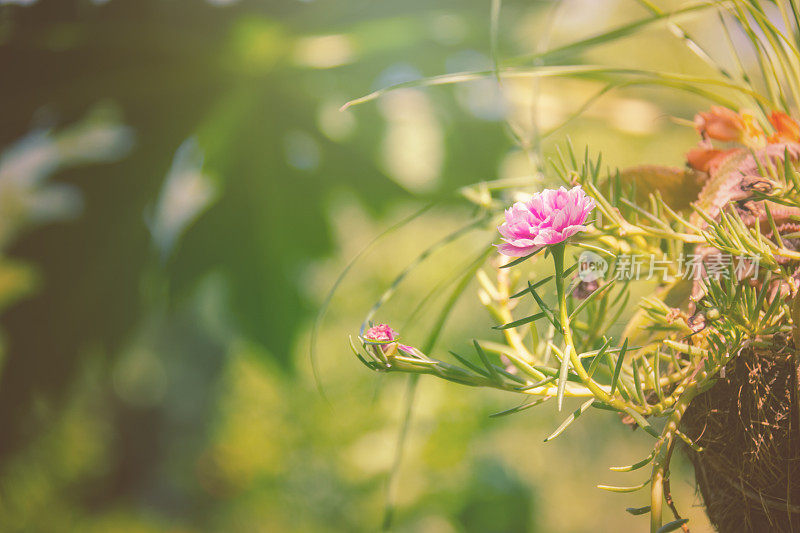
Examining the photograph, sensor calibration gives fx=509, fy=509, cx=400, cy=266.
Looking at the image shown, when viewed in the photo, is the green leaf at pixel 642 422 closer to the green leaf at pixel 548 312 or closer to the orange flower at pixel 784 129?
the green leaf at pixel 548 312

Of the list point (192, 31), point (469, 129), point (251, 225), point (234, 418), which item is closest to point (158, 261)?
point (251, 225)

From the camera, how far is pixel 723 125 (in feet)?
0.85

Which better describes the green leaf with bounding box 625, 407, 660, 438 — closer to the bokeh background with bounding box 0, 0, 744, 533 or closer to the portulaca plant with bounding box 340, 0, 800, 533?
the portulaca plant with bounding box 340, 0, 800, 533

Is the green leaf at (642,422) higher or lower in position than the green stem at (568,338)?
lower

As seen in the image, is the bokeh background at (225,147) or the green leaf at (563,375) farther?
the bokeh background at (225,147)

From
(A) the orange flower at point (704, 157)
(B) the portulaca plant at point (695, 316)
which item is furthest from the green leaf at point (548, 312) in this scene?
(A) the orange flower at point (704, 157)

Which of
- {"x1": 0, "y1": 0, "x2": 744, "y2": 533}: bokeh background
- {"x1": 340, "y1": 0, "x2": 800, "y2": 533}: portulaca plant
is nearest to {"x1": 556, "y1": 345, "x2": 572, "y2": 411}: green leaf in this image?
{"x1": 340, "y1": 0, "x2": 800, "y2": 533}: portulaca plant

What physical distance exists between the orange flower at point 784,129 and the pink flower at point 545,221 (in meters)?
0.14

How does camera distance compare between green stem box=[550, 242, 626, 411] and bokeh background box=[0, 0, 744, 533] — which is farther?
bokeh background box=[0, 0, 744, 533]

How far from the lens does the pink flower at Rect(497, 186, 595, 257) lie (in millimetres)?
167

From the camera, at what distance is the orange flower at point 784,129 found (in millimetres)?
245

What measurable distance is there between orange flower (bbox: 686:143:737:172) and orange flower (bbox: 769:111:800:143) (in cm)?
2

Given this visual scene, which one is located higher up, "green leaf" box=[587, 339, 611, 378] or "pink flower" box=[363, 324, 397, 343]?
"pink flower" box=[363, 324, 397, 343]

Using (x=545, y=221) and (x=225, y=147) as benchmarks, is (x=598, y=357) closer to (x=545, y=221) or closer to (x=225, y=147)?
(x=545, y=221)
